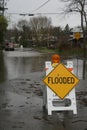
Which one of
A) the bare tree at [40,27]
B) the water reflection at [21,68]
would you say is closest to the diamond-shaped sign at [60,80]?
the water reflection at [21,68]

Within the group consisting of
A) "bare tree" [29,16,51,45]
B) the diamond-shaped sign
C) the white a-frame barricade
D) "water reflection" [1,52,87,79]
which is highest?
"bare tree" [29,16,51,45]

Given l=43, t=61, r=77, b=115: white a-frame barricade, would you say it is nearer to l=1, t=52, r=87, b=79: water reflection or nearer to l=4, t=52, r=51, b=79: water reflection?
l=1, t=52, r=87, b=79: water reflection

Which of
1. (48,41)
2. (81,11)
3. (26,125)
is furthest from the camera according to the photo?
(48,41)

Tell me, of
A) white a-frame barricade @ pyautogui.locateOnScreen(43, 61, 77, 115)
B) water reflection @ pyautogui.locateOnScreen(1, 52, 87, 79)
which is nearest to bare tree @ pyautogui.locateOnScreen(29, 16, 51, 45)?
water reflection @ pyautogui.locateOnScreen(1, 52, 87, 79)

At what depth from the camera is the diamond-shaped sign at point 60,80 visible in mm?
8789

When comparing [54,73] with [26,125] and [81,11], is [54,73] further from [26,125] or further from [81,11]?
[81,11]

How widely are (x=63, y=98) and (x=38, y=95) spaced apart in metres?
3.33

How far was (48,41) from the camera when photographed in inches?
4491

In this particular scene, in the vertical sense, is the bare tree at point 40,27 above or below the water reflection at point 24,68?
above

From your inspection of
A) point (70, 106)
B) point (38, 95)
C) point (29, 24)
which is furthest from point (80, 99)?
point (29, 24)

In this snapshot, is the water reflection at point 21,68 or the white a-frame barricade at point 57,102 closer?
the white a-frame barricade at point 57,102

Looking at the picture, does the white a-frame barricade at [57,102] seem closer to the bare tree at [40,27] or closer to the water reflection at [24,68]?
the water reflection at [24,68]

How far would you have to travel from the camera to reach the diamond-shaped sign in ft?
28.8

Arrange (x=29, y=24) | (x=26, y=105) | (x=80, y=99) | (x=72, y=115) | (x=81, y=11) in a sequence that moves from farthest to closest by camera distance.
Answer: (x=29, y=24)
(x=81, y=11)
(x=80, y=99)
(x=26, y=105)
(x=72, y=115)
